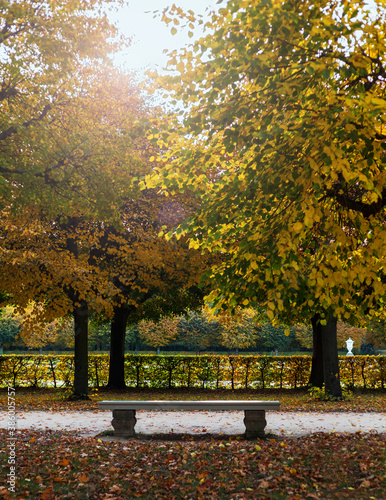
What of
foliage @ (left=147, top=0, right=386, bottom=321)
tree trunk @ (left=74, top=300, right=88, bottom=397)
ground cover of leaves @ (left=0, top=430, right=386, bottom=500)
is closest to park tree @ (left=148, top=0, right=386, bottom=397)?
foliage @ (left=147, top=0, right=386, bottom=321)

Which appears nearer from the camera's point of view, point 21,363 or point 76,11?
point 76,11

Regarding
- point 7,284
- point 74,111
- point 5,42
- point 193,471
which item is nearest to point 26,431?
point 193,471

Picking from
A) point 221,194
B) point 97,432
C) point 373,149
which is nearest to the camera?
point 373,149

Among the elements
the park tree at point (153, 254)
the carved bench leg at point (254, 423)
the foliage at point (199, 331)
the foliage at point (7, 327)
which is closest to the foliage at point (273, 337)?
the foliage at point (199, 331)

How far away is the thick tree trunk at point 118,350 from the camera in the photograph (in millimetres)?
18562

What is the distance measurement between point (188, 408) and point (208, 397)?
8312 millimetres

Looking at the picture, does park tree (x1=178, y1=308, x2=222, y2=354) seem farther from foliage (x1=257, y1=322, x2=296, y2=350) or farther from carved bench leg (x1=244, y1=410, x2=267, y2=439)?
carved bench leg (x1=244, y1=410, x2=267, y2=439)

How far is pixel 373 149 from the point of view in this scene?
15.9ft

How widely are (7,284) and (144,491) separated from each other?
885 cm

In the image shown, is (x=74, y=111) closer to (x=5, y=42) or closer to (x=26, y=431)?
(x=5, y=42)

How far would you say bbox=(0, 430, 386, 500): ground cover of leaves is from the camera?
4926 millimetres

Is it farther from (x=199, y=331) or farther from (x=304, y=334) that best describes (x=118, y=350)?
(x=304, y=334)

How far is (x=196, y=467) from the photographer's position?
5840 millimetres

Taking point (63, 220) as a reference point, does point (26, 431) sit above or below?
below
